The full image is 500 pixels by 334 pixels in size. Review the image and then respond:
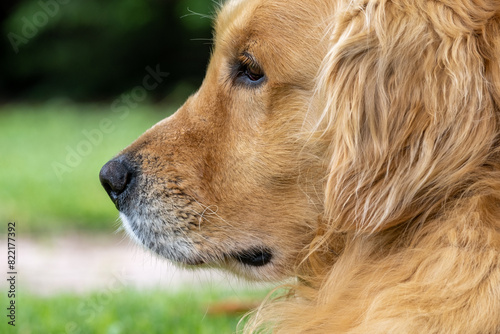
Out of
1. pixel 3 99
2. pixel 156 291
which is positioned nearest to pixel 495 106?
pixel 156 291

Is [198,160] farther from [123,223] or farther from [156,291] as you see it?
[156,291]

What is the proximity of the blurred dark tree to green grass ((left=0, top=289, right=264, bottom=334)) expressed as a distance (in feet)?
41.7

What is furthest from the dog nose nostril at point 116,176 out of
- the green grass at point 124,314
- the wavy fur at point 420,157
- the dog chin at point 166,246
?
the green grass at point 124,314

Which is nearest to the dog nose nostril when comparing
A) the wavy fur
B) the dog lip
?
the dog lip

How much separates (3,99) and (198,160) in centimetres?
1834

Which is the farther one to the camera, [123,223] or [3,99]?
[3,99]

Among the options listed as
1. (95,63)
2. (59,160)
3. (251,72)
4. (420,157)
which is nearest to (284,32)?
(251,72)

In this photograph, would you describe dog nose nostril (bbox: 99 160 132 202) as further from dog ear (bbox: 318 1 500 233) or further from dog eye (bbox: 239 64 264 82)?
dog ear (bbox: 318 1 500 233)

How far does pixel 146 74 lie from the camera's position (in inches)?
731

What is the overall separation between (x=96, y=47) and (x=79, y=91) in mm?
1378

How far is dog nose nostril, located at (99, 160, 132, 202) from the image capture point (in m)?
2.90

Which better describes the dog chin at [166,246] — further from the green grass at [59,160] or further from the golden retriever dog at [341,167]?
the green grass at [59,160]

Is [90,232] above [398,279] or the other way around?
the other way around

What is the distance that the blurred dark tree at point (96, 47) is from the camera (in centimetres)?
1784
